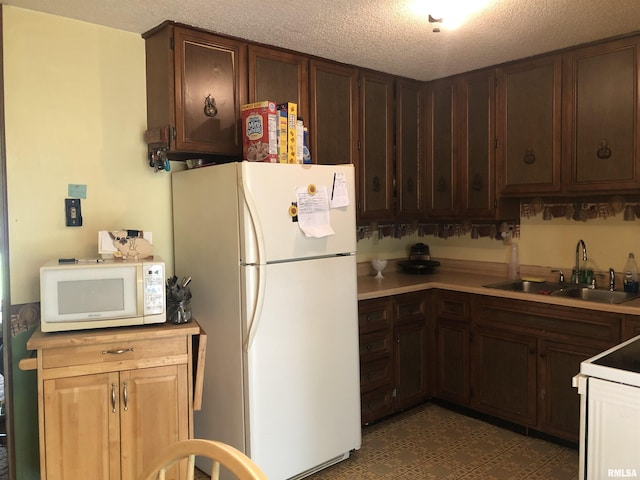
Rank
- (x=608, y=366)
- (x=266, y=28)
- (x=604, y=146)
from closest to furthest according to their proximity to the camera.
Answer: (x=608, y=366)
(x=266, y=28)
(x=604, y=146)

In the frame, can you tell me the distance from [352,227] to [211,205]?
2.48 ft

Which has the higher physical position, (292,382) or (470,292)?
(470,292)

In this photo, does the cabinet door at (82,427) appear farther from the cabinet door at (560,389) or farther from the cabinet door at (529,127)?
the cabinet door at (529,127)

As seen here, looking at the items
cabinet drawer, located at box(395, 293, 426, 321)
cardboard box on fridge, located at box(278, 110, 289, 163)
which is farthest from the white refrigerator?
cabinet drawer, located at box(395, 293, 426, 321)

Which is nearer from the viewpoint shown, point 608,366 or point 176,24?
point 608,366

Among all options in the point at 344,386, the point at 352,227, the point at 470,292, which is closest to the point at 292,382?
the point at 344,386

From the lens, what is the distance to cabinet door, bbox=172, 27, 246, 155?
8.64 feet

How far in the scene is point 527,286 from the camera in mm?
3516

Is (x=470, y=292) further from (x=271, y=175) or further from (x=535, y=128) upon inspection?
(x=271, y=175)

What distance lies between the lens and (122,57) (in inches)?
107

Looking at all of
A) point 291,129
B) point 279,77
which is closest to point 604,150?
point 291,129

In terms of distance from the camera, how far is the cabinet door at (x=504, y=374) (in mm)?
3096

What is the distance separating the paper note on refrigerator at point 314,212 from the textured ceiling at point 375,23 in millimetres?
843

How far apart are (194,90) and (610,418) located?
2.30 metres
